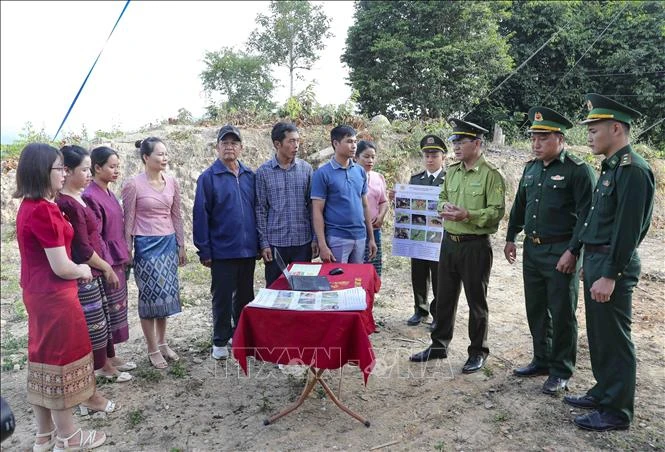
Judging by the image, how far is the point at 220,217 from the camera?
3.66 metres

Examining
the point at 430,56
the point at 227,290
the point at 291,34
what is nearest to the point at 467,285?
the point at 227,290

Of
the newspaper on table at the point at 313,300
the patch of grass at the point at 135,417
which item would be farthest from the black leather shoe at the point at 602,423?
the patch of grass at the point at 135,417

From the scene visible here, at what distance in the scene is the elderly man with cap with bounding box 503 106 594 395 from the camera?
3080 millimetres

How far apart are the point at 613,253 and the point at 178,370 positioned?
10.8ft

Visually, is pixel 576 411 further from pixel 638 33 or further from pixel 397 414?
pixel 638 33

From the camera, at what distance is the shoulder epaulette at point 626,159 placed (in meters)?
2.58

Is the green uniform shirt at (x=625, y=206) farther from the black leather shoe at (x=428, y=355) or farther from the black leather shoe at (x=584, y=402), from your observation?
the black leather shoe at (x=428, y=355)

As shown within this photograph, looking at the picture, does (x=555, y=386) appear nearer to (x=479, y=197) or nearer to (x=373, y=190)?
(x=479, y=197)

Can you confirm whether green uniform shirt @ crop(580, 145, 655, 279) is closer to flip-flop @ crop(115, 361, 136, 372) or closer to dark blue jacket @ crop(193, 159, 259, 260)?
dark blue jacket @ crop(193, 159, 259, 260)

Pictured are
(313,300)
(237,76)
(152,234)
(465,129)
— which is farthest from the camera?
(237,76)

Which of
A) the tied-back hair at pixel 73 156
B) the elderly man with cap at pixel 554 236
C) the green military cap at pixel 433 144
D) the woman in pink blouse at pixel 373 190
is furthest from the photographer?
the woman in pink blouse at pixel 373 190

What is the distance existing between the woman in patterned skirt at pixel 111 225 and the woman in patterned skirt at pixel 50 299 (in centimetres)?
78

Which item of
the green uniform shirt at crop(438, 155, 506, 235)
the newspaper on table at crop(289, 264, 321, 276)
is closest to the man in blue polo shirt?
the newspaper on table at crop(289, 264, 321, 276)

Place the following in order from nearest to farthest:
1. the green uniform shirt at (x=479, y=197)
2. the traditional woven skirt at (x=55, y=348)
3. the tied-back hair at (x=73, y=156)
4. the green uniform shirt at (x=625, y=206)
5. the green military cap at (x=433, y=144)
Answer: the traditional woven skirt at (x=55, y=348), the green uniform shirt at (x=625, y=206), the tied-back hair at (x=73, y=156), the green uniform shirt at (x=479, y=197), the green military cap at (x=433, y=144)
